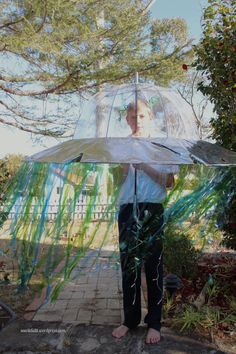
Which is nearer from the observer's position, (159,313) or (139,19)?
(159,313)

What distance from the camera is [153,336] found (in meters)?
2.82

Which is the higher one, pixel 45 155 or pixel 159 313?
pixel 45 155

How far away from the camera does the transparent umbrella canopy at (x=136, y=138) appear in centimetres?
219

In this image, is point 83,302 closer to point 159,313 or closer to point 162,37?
point 159,313

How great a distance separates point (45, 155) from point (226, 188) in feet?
4.76

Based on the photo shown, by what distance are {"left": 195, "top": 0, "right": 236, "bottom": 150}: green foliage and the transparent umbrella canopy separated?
63 centimetres

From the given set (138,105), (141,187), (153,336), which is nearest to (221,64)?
(138,105)

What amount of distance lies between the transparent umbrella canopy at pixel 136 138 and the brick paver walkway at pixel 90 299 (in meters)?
0.74

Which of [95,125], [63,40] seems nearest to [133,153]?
[95,125]

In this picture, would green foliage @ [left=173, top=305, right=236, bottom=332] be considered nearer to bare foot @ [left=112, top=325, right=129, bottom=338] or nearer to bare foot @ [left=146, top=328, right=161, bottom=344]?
bare foot @ [left=146, top=328, right=161, bottom=344]

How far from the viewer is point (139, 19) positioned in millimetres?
8930

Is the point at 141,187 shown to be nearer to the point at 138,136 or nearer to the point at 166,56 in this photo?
the point at 138,136

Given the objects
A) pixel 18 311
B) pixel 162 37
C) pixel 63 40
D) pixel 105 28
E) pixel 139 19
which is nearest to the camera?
pixel 18 311

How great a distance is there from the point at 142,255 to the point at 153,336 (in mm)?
634
